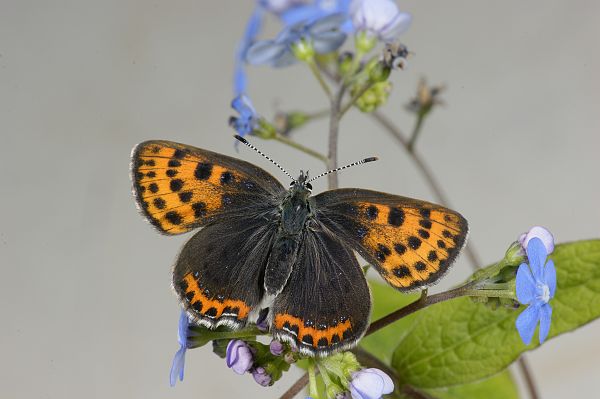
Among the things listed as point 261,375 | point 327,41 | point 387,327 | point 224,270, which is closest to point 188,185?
point 224,270

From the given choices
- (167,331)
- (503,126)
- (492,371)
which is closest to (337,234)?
(492,371)

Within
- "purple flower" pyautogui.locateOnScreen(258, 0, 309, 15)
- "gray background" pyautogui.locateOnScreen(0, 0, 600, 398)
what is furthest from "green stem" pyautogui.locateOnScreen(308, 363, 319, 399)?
"gray background" pyautogui.locateOnScreen(0, 0, 600, 398)

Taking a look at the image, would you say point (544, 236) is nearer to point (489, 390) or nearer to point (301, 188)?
point (301, 188)

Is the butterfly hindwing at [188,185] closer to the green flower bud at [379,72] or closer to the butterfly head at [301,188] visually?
the butterfly head at [301,188]

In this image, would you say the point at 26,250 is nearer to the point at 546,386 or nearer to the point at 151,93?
the point at 151,93

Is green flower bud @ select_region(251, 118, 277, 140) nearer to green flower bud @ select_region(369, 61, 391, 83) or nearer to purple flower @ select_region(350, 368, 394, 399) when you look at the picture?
green flower bud @ select_region(369, 61, 391, 83)

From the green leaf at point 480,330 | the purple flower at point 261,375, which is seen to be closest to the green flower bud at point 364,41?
the green leaf at point 480,330
